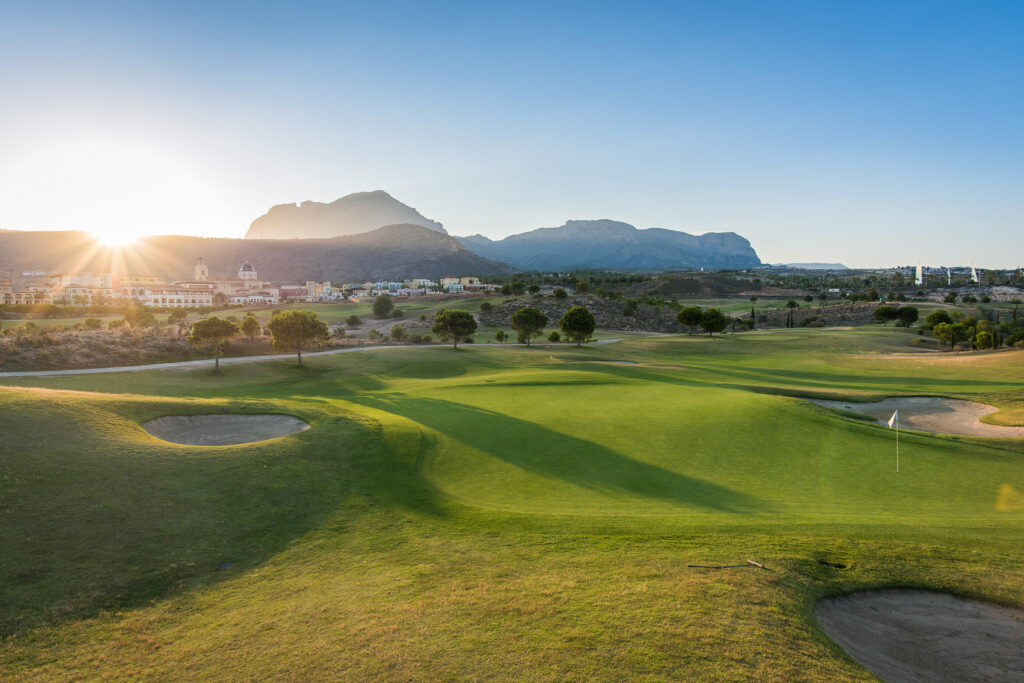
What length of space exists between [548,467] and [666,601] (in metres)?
8.12

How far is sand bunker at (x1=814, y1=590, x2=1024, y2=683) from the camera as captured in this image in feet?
21.2

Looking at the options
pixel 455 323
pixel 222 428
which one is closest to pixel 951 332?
pixel 455 323

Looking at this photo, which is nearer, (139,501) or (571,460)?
(139,501)

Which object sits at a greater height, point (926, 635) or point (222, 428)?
point (222, 428)

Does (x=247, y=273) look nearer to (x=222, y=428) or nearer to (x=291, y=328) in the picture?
(x=291, y=328)

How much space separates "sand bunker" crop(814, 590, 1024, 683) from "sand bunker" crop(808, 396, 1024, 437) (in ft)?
57.2

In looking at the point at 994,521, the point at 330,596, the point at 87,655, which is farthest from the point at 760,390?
the point at 87,655

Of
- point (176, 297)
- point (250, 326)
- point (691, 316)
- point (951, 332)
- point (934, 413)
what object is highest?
point (176, 297)

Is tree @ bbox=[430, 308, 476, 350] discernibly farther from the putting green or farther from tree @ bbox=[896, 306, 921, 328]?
tree @ bbox=[896, 306, 921, 328]

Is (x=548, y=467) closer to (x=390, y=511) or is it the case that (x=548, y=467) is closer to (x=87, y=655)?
(x=390, y=511)

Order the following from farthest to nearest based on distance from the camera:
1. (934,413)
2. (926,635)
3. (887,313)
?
(887,313), (934,413), (926,635)

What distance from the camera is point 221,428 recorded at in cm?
1780

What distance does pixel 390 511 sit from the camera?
11.9 metres

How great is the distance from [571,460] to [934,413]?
20757 mm
